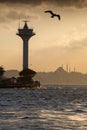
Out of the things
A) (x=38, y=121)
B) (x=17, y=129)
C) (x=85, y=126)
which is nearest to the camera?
(x=17, y=129)

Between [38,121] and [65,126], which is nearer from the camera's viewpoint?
[65,126]

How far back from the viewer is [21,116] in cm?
8269

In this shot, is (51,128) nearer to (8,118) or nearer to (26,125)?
(26,125)

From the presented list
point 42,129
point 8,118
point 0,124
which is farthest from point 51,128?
point 8,118

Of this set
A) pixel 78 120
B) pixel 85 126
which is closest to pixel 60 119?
pixel 78 120

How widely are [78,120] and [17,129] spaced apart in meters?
13.3

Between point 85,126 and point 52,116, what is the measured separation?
45.7 feet

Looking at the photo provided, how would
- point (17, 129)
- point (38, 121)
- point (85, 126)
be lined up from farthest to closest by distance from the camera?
point (38, 121), point (85, 126), point (17, 129)

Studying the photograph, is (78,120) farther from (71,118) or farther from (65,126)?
(65,126)

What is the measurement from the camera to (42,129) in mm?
66938

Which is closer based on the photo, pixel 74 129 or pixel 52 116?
pixel 74 129

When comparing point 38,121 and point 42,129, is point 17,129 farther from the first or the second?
point 38,121

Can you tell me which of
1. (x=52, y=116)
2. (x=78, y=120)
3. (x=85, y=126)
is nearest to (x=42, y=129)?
(x=85, y=126)

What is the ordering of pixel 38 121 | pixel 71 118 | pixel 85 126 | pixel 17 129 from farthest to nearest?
pixel 71 118, pixel 38 121, pixel 85 126, pixel 17 129
